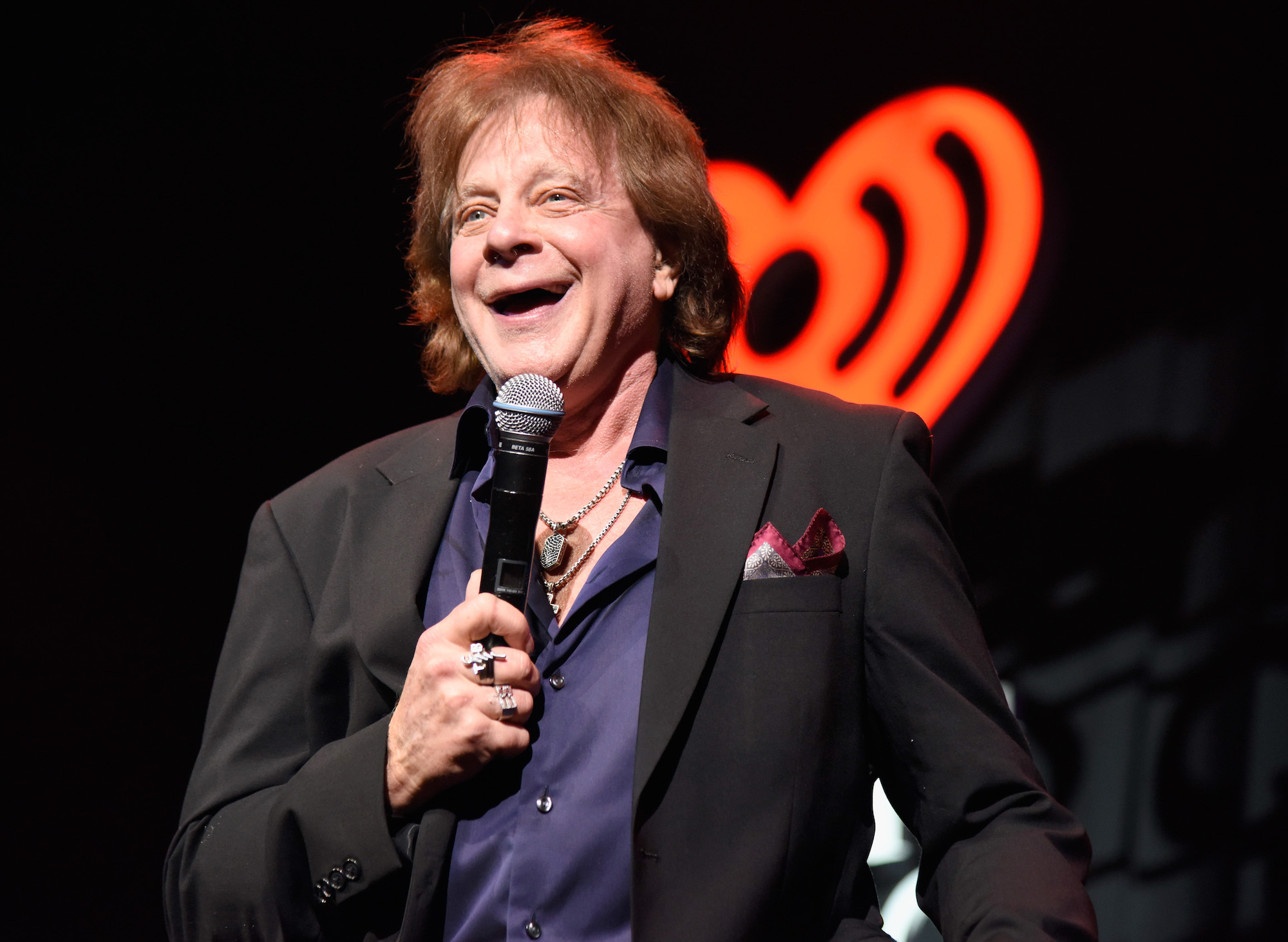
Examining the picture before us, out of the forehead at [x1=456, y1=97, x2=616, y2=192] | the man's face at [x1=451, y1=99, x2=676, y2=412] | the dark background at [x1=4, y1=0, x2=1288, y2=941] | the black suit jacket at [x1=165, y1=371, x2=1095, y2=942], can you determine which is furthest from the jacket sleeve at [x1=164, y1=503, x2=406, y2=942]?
the dark background at [x1=4, y1=0, x2=1288, y2=941]

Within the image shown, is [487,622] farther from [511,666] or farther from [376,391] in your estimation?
[376,391]

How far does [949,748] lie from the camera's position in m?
1.31

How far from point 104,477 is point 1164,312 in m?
2.58

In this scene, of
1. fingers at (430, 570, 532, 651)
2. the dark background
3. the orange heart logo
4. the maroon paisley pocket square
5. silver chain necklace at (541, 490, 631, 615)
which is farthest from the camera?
the orange heart logo

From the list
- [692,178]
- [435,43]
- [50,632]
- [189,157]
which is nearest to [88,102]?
[189,157]

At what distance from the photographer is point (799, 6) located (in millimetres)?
2762

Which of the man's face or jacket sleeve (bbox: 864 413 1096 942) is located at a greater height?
the man's face

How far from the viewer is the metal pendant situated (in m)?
1.50

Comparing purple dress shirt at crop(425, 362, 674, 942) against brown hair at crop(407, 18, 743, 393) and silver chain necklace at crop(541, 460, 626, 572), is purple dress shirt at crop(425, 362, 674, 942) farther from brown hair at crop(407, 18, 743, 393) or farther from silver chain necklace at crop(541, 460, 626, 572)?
brown hair at crop(407, 18, 743, 393)

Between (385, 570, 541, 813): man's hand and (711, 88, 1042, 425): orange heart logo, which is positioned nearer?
(385, 570, 541, 813): man's hand

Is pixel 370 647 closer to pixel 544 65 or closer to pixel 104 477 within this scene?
pixel 544 65

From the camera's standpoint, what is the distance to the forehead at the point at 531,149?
1.54 metres

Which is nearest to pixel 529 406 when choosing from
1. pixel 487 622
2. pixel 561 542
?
pixel 487 622

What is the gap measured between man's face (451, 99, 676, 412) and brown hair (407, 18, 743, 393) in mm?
33
